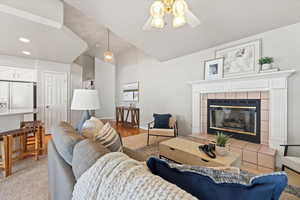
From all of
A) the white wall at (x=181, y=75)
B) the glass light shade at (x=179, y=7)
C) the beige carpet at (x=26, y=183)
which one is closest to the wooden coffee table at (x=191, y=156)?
the white wall at (x=181, y=75)

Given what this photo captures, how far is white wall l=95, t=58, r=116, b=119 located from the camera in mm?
6793

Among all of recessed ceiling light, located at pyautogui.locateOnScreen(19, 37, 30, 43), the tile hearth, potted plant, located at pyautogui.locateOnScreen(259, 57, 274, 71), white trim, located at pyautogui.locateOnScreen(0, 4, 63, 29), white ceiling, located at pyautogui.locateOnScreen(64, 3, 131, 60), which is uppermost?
white ceiling, located at pyautogui.locateOnScreen(64, 3, 131, 60)

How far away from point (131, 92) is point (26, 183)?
421 cm

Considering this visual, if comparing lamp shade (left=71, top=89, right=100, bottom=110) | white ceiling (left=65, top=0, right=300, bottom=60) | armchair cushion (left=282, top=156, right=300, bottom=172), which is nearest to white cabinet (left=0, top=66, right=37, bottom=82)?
white ceiling (left=65, top=0, right=300, bottom=60)

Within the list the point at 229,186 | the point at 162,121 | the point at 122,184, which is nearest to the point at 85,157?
the point at 122,184

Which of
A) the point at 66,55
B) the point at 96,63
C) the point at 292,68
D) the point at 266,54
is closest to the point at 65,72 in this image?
the point at 66,55

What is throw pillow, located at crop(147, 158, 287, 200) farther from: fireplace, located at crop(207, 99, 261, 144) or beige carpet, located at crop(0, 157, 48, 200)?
fireplace, located at crop(207, 99, 261, 144)

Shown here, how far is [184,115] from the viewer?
3.99 meters

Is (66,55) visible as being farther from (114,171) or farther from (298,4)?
(298,4)

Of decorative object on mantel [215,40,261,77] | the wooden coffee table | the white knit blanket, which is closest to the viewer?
the white knit blanket

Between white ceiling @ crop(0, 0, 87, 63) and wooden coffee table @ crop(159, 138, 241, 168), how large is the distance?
3.13 m

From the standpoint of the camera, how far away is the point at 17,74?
157 inches

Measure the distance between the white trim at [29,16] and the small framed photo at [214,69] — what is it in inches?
131

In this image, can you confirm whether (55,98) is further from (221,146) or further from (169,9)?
(221,146)
